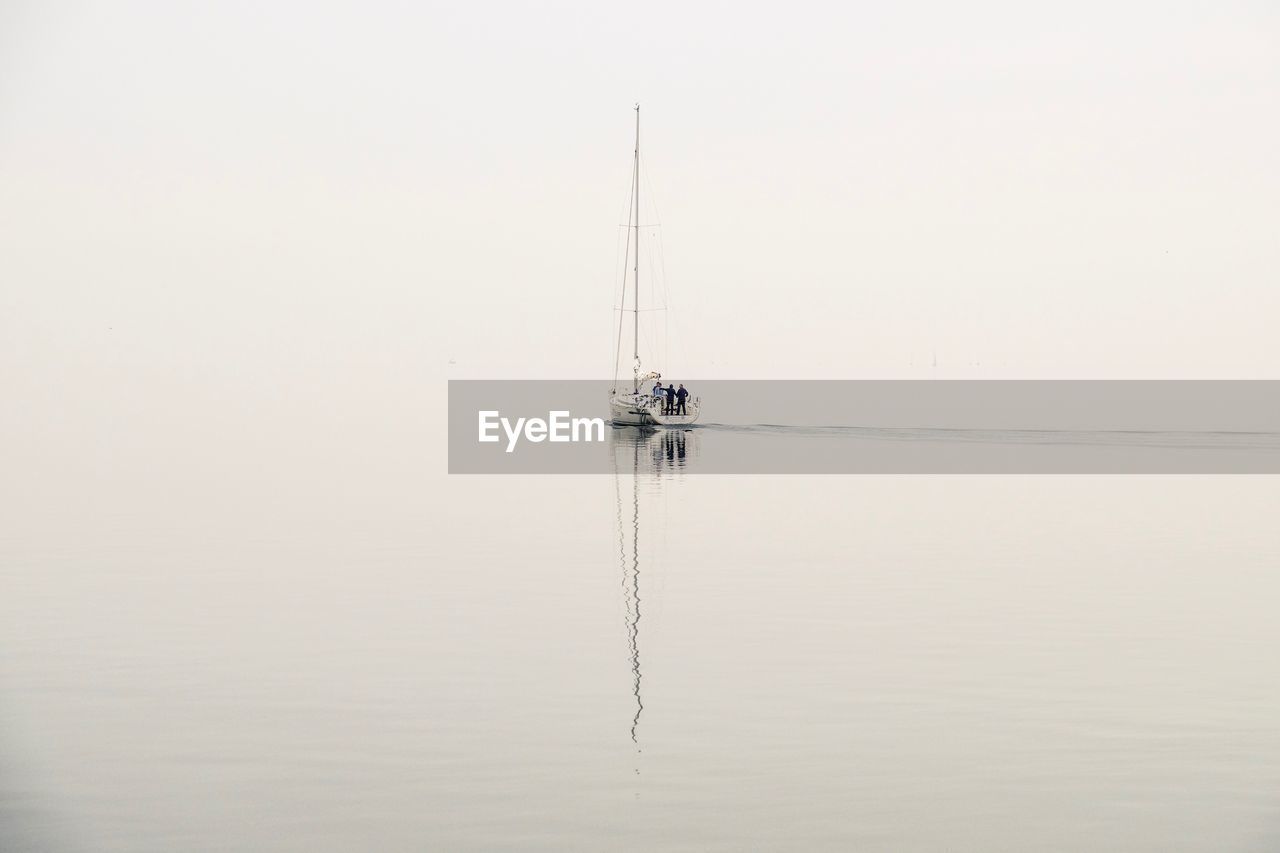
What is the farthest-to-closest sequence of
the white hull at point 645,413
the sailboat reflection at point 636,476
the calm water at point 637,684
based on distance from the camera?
the white hull at point 645,413
the sailboat reflection at point 636,476
the calm water at point 637,684

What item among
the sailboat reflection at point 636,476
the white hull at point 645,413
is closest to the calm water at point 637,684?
the sailboat reflection at point 636,476

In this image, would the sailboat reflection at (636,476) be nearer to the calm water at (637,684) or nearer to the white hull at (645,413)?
the calm water at (637,684)

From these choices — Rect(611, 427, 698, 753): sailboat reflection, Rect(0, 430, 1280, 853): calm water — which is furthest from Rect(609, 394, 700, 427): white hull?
Rect(0, 430, 1280, 853): calm water

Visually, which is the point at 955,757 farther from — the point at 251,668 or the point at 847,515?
the point at 847,515

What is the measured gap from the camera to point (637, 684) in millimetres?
29141

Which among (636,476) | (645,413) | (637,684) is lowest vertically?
(637,684)

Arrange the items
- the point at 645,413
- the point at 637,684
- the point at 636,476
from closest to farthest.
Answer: the point at 637,684, the point at 636,476, the point at 645,413

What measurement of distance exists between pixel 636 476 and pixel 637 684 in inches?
2080

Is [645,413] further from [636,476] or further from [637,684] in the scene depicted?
[637,684]

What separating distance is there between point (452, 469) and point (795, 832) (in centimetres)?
6633

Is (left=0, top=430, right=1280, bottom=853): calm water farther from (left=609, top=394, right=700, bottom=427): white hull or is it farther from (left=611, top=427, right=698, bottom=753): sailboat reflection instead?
(left=609, top=394, right=700, bottom=427): white hull

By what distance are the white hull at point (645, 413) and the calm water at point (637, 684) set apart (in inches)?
2979

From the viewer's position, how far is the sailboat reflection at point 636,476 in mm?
33188

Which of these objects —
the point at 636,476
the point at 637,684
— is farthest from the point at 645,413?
the point at 637,684
